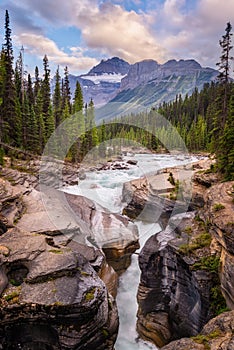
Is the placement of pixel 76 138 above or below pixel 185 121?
below

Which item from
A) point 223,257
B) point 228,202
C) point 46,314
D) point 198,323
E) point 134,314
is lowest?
point 134,314

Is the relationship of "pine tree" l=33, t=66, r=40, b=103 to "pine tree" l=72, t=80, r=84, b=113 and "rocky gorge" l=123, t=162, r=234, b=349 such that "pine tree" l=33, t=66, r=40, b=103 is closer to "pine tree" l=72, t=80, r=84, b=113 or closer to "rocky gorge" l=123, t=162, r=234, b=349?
"pine tree" l=72, t=80, r=84, b=113

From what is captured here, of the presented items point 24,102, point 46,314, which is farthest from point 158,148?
point 46,314

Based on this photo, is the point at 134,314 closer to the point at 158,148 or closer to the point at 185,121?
the point at 158,148

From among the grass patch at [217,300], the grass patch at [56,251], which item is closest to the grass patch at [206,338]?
the grass patch at [217,300]

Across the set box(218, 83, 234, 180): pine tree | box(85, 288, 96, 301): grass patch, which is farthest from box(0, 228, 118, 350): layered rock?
box(218, 83, 234, 180): pine tree

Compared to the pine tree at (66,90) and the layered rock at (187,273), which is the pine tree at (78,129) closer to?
the pine tree at (66,90)

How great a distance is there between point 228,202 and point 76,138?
37800 mm

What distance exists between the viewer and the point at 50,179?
32062mm

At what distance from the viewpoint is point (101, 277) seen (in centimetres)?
1201

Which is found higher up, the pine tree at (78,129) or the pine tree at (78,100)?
the pine tree at (78,100)

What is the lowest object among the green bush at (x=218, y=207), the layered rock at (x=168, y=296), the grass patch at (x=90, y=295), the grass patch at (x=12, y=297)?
the layered rock at (x=168, y=296)

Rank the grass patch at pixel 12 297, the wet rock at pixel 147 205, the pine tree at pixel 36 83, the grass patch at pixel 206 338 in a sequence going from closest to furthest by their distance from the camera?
the grass patch at pixel 206 338, the grass patch at pixel 12 297, the wet rock at pixel 147 205, the pine tree at pixel 36 83

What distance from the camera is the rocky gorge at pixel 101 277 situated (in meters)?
7.58
